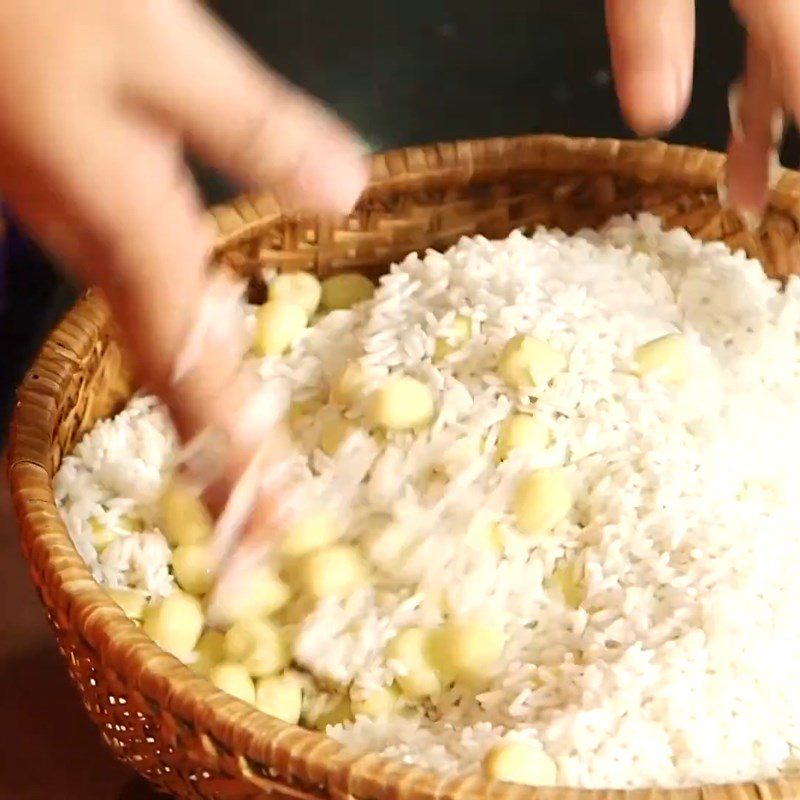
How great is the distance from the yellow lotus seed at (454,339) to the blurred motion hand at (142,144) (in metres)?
0.31

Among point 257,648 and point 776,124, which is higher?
point 776,124

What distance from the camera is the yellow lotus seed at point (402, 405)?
2.12ft

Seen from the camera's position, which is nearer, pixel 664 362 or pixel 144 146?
pixel 144 146

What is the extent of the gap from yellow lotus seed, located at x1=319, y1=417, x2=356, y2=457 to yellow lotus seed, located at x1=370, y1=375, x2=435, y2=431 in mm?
25

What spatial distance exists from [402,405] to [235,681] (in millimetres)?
177

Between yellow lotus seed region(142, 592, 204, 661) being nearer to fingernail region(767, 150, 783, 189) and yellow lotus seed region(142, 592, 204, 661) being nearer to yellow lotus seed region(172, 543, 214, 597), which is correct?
yellow lotus seed region(172, 543, 214, 597)

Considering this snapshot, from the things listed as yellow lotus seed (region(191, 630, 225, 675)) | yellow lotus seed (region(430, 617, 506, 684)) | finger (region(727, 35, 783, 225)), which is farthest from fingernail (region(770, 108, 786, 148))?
yellow lotus seed (region(191, 630, 225, 675))

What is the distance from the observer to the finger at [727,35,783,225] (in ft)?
1.99

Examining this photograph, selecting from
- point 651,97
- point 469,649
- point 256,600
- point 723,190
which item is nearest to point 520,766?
point 469,649

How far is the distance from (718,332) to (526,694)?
29cm

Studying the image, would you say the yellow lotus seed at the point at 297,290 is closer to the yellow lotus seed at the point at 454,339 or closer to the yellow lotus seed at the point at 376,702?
the yellow lotus seed at the point at 454,339

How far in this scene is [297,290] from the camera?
0.77 meters

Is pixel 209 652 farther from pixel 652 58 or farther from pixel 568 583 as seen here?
pixel 652 58

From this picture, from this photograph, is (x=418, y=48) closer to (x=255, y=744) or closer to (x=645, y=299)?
(x=645, y=299)
